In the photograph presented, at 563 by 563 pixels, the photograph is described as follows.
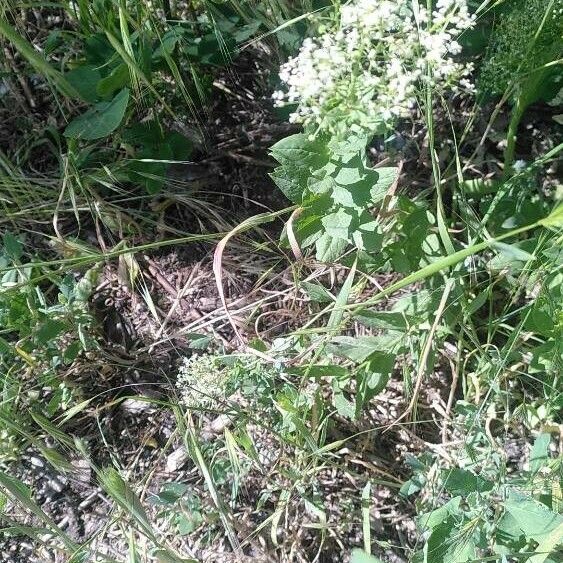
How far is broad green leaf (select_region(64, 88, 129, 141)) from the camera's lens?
1.41 meters

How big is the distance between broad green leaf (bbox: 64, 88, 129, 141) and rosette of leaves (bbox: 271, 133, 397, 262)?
43cm

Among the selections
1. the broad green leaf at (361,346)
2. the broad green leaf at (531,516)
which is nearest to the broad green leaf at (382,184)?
the broad green leaf at (361,346)

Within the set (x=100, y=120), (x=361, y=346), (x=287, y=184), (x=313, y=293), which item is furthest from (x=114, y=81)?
(x=361, y=346)

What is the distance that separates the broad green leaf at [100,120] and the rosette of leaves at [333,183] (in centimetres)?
43

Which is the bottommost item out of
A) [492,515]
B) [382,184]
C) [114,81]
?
[492,515]

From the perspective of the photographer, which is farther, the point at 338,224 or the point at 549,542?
the point at 338,224

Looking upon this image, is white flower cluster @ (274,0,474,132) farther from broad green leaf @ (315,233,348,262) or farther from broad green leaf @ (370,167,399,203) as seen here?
broad green leaf @ (315,233,348,262)

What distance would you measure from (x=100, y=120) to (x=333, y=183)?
22.4 inches

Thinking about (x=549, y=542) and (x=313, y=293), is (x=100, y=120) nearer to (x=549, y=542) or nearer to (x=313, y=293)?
(x=313, y=293)

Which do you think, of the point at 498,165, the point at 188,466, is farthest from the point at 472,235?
the point at 188,466

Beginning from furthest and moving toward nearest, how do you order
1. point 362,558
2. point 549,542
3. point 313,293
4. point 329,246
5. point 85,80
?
point 85,80, point 313,293, point 329,246, point 362,558, point 549,542

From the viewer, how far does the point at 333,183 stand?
44.9 inches

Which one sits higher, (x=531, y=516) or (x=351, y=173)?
(x=351, y=173)

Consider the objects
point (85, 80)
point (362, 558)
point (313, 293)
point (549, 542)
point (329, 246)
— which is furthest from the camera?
point (85, 80)
